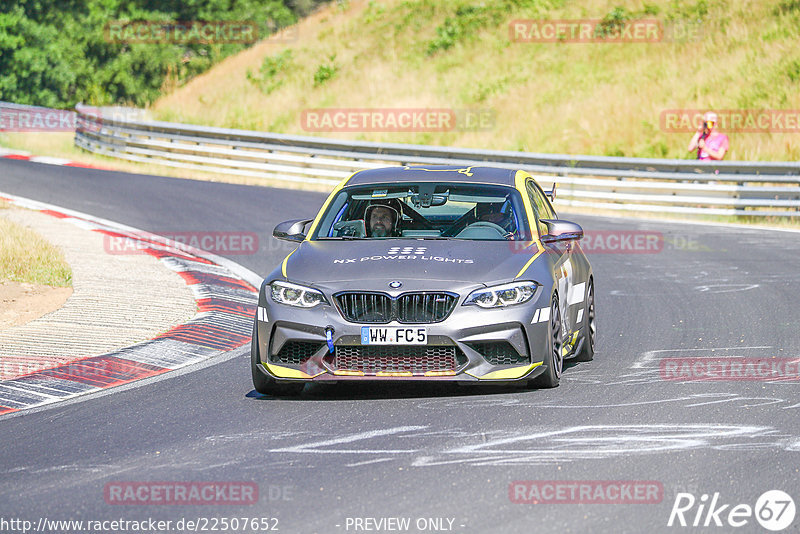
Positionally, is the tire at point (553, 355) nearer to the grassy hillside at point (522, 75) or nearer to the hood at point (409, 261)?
the hood at point (409, 261)

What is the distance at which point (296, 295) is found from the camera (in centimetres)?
830

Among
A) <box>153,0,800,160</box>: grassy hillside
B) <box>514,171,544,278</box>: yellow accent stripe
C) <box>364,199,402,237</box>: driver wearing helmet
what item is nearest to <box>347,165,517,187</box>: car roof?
<box>514,171,544,278</box>: yellow accent stripe

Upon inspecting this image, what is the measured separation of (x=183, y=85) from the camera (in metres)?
47.7

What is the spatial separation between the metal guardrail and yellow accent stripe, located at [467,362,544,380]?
15025 millimetres

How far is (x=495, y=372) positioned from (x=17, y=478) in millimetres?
3079

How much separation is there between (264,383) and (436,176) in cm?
232

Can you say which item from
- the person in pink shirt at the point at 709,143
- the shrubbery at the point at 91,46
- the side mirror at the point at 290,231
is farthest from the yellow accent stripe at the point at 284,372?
the shrubbery at the point at 91,46

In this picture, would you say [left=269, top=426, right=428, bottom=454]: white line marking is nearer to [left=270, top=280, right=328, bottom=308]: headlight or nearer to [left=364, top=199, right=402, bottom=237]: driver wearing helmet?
[left=270, top=280, right=328, bottom=308]: headlight

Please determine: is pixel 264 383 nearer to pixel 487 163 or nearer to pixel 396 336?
pixel 396 336

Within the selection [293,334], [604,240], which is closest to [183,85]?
[604,240]

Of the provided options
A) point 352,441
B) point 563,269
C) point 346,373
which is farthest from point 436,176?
point 352,441

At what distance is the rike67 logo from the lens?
549 centimetres

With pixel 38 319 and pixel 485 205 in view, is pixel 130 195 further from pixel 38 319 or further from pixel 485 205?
pixel 485 205

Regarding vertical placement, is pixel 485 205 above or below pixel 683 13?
below
